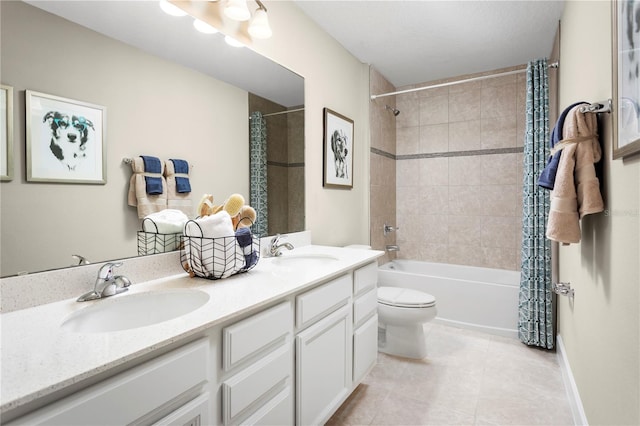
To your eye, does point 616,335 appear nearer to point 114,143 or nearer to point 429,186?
point 114,143

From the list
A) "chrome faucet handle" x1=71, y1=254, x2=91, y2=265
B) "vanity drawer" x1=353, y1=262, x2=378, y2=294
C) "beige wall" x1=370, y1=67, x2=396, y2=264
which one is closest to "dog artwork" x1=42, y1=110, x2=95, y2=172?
"chrome faucet handle" x1=71, y1=254, x2=91, y2=265

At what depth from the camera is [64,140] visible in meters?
1.10

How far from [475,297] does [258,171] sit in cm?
223

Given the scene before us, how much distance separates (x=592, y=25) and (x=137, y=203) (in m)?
2.03

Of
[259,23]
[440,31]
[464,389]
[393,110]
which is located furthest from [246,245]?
[393,110]

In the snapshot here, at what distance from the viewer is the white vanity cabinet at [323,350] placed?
4.51ft

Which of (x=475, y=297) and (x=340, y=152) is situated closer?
(x=340, y=152)

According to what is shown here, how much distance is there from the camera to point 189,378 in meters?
0.88

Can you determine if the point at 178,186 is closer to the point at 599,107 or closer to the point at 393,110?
the point at 599,107

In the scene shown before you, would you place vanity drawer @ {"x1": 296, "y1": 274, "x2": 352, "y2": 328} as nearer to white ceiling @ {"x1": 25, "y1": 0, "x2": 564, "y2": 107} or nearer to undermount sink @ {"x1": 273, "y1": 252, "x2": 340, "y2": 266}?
undermount sink @ {"x1": 273, "y1": 252, "x2": 340, "y2": 266}

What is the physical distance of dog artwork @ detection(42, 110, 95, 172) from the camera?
108 centimetres

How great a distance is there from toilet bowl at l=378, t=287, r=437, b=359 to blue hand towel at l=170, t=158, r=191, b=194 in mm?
1639

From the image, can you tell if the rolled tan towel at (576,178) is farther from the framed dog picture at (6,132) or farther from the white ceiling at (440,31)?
the framed dog picture at (6,132)

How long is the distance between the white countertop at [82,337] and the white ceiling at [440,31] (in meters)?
2.00
